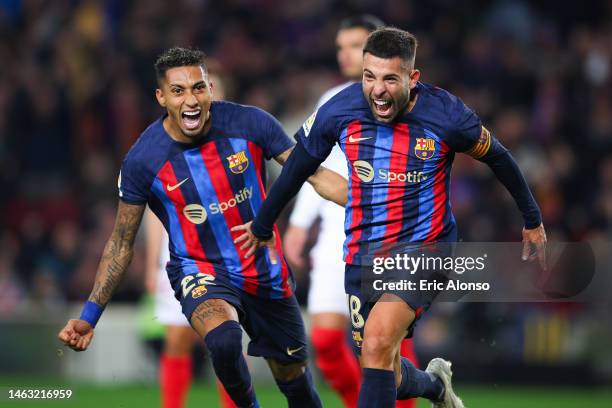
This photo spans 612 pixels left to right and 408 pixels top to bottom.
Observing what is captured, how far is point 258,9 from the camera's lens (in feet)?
48.6

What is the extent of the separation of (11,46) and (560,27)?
20.8ft

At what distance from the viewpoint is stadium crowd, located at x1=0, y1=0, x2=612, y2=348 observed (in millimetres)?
12531

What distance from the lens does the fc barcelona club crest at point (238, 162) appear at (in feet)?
21.4

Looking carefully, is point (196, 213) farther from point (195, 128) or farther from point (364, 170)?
point (364, 170)

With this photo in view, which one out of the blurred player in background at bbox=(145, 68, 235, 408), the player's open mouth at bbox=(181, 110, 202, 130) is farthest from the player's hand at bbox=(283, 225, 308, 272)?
the player's open mouth at bbox=(181, 110, 202, 130)

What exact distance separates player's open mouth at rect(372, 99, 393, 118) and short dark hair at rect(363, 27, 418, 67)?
8.5 inches

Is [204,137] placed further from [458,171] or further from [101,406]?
[458,171]

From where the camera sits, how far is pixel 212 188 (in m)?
6.50

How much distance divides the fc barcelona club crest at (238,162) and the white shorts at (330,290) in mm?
1504

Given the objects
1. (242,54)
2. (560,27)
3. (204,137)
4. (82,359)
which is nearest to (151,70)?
(242,54)

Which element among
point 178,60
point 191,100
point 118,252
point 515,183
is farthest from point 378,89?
point 118,252

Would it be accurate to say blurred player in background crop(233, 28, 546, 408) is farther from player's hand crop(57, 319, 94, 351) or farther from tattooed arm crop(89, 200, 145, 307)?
player's hand crop(57, 319, 94, 351)

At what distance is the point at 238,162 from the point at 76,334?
121 cm

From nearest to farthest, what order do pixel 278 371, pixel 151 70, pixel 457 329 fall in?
pixel 278 371
pixel 457 329
pixel 151 70
